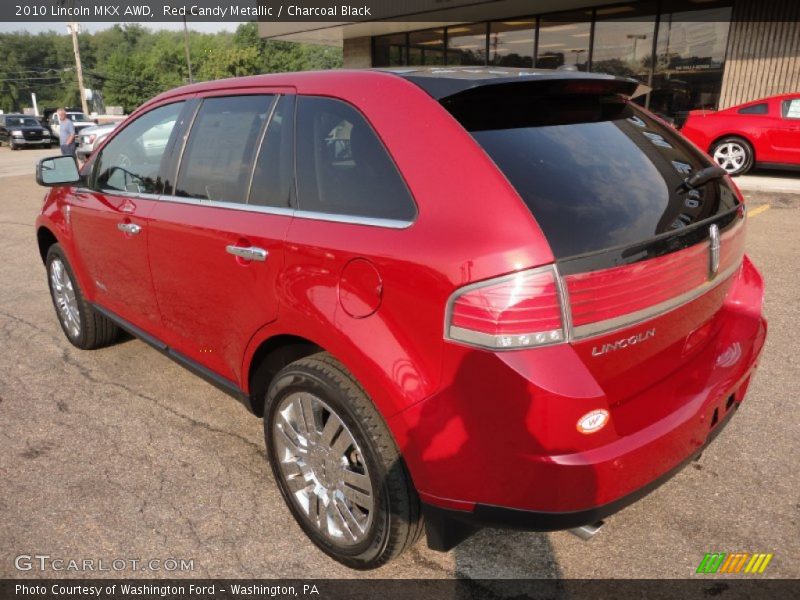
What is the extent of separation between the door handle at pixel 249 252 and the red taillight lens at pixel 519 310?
3.19ft

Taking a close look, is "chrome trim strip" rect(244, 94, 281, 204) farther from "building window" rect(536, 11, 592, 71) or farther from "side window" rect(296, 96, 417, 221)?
"building window" rect(536, 11, 592, 71)

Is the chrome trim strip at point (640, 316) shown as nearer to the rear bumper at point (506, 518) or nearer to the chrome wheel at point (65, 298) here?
the rear bumper at point (506, 518)

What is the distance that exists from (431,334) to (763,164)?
37.6 ft

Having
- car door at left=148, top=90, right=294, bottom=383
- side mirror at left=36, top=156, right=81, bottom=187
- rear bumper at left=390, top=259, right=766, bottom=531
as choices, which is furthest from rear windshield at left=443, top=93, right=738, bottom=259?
side mirror at left=36, top=156, right=81, bottom=187

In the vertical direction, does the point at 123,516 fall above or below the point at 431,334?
below

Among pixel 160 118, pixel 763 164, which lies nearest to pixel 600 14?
pixel 763 164

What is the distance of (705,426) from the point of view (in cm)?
205

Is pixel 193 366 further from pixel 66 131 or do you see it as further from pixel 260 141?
pixel 66 131

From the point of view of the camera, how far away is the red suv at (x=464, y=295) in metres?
1.69

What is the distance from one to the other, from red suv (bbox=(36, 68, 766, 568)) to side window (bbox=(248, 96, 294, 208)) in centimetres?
1

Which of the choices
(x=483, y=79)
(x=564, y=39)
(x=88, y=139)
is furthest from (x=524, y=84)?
(x=88, y=139)

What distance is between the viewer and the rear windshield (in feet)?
5.82

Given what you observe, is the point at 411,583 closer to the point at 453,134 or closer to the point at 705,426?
the point at 705,426

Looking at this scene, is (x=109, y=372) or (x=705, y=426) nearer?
(x=705, y=426)
